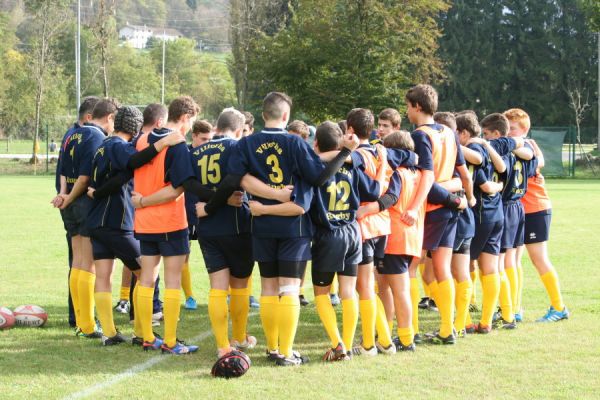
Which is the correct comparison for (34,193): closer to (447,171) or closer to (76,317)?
(76,317)

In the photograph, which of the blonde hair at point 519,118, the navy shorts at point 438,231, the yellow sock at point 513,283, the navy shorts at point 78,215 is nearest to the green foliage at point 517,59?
the blonde hair at point 519,118

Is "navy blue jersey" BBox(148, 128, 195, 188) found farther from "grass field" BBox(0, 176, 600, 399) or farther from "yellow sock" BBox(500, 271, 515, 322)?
"yellow sock" BBox(500, 271, 515, 322)

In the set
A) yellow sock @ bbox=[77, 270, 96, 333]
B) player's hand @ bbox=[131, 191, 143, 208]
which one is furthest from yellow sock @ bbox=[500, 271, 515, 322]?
yellow sock @ bbox=[77, 270, 96, 333]

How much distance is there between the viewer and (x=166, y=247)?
6340 millimetres

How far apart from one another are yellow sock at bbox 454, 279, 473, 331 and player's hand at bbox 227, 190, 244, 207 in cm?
220

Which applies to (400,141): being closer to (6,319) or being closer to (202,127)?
(202,127)

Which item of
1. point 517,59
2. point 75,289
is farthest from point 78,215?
point 517,59

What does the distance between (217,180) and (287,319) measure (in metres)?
1.22

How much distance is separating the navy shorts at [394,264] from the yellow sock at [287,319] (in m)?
0.90

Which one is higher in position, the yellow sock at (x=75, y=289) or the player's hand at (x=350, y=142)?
the player's hand at (x=350, y=142)

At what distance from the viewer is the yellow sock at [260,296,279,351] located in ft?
19.7

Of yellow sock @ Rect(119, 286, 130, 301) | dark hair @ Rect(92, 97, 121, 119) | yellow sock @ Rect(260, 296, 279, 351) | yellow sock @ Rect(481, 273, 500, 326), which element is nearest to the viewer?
yellow sock @ Rect(260, 296, 279, 351)

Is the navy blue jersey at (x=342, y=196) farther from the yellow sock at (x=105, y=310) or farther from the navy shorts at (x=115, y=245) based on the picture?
the yellow sock at (x=105, y=310)

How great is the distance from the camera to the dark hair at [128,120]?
668 cm
